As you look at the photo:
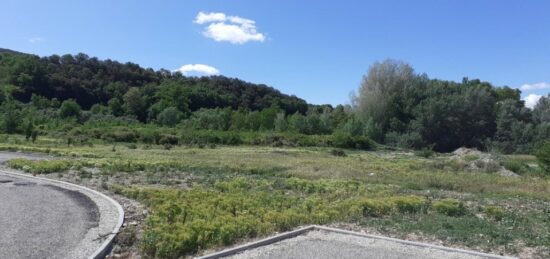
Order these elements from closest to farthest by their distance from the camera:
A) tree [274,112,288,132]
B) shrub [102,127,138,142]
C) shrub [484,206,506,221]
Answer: shrub [484,206,506,221], shrub [102,127,138,142], tree [274,112,288,132]

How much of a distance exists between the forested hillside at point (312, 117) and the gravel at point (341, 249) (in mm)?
42799

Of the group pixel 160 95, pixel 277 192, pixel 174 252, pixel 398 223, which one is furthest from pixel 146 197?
pixel 160 95

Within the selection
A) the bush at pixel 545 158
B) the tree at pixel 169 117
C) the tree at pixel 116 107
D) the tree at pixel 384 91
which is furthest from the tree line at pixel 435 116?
the tree at pixel 116 107

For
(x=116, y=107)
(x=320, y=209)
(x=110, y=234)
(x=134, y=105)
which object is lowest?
(x=110, y=234)

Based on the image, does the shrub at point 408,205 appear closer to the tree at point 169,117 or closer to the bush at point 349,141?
the bush at point 349,141

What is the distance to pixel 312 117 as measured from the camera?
78500 mm

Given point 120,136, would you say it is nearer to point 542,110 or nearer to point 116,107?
point 116,107

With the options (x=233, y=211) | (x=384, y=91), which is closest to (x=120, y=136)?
(x=384, y=91)

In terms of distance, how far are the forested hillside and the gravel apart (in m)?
42.8

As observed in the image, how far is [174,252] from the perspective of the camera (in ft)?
29.1

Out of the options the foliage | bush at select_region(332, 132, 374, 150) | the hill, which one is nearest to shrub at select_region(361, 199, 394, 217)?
the foliage

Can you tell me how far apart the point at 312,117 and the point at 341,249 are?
6962 cm

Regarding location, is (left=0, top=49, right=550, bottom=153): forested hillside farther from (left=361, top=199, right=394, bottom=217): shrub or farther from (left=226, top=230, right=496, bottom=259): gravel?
(left=226, top=230, right=496, bottom=259): gravel

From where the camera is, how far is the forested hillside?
200 ft
